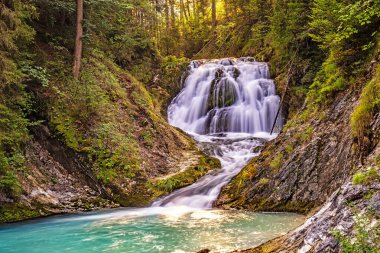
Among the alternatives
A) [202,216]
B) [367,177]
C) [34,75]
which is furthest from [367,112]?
[34,75]

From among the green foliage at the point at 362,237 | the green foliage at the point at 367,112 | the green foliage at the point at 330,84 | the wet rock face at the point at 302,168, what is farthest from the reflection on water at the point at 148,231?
the green foliage at the point at 330,84

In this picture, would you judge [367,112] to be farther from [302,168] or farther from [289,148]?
[289,148]

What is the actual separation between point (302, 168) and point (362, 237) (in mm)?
6587

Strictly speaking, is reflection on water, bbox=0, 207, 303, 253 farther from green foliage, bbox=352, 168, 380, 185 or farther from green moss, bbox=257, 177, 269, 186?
green foliage, bbox=352, 168, 380, 185

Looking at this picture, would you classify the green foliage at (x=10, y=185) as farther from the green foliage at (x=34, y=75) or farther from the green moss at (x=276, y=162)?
→ the green moss at (x=276, y=162)

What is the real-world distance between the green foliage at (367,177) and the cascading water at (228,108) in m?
8.90

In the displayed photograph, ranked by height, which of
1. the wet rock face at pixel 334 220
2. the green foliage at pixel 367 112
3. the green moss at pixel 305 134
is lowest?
the wet rock face at pixel 334 220

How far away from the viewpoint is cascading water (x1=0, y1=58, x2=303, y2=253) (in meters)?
7.71

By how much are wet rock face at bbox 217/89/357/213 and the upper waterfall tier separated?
7059 millimetres

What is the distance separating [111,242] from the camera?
7.97 m

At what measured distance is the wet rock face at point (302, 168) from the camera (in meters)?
9.25

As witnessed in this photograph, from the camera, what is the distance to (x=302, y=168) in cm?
1013

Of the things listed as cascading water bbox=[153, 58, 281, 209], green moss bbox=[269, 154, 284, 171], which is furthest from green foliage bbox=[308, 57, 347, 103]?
cascading water bbox=[153, 58, 281, 209]

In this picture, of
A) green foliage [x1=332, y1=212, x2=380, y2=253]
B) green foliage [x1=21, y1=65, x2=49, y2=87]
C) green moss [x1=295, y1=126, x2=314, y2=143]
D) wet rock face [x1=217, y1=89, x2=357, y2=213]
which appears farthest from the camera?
green foliage [x1=21, y1=65, x2=49, y2=87]
